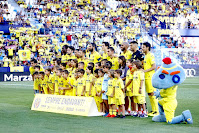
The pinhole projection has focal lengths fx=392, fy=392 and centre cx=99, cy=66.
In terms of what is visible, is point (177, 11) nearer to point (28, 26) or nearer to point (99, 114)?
point (28, 26)

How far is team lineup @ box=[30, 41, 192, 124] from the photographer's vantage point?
29.3 ft

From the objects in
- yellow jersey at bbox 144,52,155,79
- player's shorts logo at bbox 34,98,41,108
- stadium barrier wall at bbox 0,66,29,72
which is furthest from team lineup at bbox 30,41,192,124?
stadium barrier wall at bbox 0,66,29,72

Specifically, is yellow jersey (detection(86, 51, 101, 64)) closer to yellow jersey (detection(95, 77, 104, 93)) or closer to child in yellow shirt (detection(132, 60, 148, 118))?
yellow jersey (detection(95, 77, 104, 93))

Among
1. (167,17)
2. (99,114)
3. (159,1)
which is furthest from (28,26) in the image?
(99,114)

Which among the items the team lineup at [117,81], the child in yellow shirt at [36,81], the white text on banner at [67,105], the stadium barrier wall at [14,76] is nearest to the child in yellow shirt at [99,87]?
the team lineup at [117,81]

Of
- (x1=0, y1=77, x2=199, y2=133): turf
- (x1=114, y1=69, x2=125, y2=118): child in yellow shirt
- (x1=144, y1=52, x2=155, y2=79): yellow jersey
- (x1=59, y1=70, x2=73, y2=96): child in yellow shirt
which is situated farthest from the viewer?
(x1=59, y1=70, x2=73, y2=96): child in yellow shirt

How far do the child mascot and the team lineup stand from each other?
4 cm

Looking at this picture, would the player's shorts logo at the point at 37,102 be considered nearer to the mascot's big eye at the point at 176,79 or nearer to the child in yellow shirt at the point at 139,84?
the child in yellow shirt at the point at 139,84

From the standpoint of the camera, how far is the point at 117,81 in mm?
8992

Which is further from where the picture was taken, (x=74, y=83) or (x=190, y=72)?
(x=190, y=72)

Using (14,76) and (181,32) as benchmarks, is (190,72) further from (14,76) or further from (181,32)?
(14,76)

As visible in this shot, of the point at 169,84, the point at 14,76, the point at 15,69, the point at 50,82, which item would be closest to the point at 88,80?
the point at 50,82

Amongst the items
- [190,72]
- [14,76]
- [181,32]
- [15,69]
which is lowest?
[190,72]

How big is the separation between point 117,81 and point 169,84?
1.65 meters
